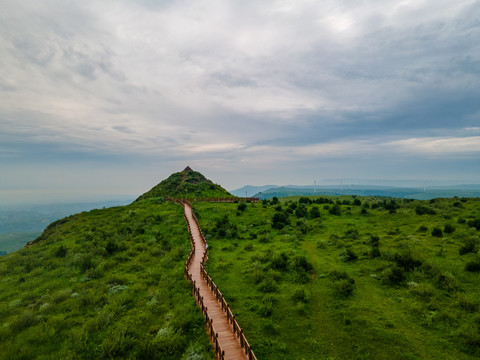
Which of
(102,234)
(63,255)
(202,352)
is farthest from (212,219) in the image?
(202,352)

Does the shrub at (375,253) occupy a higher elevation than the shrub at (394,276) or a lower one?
higher

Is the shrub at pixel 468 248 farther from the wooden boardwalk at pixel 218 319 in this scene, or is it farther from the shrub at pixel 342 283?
the wooden boardwalk at pixel 218 319

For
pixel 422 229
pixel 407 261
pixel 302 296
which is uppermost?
pixel 422 229

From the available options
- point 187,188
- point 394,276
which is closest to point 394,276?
point 394,276

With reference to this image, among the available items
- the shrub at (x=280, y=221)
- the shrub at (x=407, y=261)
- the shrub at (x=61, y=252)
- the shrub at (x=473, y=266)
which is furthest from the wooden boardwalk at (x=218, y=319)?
the shrub at (x=473, y=266)

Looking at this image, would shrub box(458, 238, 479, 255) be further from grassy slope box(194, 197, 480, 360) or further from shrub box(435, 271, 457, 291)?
shrub box(435, 271, 457, 291)

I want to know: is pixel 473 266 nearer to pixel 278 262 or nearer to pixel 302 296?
pixel 302 296

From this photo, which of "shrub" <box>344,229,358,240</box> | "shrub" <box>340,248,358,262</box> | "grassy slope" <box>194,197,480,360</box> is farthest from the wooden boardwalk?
"shrub" <box>344,229,358,240</box>
